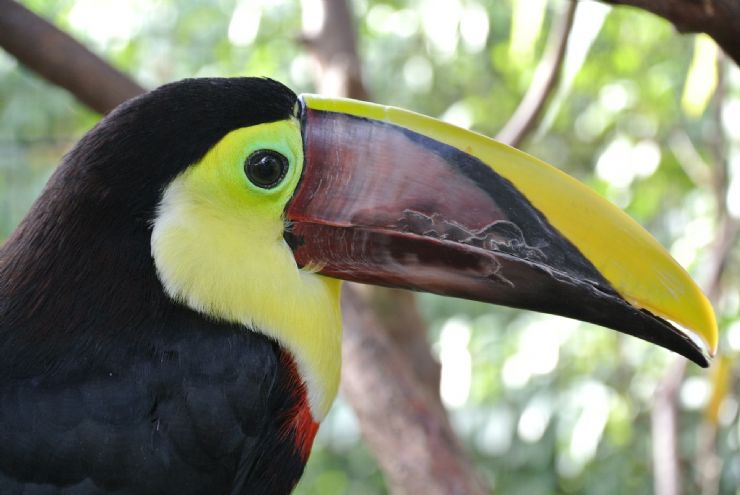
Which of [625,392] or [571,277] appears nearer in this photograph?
[571,277]

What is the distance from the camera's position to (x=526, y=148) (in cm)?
603

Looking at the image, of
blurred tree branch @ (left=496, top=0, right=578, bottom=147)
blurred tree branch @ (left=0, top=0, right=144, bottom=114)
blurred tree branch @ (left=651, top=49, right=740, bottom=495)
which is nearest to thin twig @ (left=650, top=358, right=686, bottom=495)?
blurred tree branch @ (left=651, top=49, right=740, bottom=495)

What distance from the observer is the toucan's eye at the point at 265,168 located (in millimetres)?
1798

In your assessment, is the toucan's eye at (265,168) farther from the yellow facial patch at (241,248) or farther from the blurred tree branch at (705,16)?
the blurred tree branch at (705,16)

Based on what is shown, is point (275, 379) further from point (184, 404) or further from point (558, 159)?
point (558, 159)

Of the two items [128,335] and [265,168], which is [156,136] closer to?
[265,168]

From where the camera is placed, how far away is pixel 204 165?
1.77m

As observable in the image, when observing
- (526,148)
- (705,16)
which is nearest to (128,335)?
(705,16)

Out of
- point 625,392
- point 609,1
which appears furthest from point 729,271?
point 609,1

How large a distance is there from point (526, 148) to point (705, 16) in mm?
4316

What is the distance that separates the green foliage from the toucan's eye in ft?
4.07

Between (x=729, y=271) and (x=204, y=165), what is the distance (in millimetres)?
4135

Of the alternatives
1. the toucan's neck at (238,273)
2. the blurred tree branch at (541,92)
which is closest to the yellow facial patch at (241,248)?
the toucan's neck at (238,273)

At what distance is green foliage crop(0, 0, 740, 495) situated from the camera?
4570 mm
